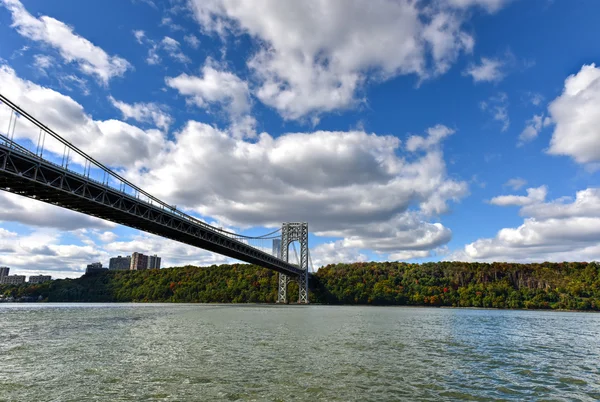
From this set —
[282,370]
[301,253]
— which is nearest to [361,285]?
[301,253]

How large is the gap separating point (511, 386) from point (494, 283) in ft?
389

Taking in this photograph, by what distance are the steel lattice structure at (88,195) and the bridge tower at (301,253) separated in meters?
43.0

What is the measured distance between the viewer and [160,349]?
17750 millimetres

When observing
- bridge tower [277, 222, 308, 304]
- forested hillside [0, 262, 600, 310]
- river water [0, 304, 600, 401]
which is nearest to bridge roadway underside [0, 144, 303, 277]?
river water [0, 304, 600, 401]

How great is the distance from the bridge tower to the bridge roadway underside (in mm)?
43098

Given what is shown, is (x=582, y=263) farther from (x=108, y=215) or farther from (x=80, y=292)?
(x=80, y=292)

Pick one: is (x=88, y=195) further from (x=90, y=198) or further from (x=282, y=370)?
(x=282, y=370)

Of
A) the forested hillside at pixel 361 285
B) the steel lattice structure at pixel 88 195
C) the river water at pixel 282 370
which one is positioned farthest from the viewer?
the forested hillside at pixel 361 285

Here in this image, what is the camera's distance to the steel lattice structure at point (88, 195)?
118 feet

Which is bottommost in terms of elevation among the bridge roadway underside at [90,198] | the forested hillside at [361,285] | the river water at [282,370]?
the river water at [282,370]

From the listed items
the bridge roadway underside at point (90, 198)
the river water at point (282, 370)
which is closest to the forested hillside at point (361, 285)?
the bridge roadway underside at point (90, 198)

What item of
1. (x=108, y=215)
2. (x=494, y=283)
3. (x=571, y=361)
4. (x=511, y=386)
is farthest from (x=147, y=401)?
(x=494, y=283)

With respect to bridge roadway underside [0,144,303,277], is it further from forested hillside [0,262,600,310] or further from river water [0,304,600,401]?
forested hillside [0,262,600,310]

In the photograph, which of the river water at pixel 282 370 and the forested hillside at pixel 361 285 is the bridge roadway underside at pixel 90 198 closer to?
the river water at pixel 282 370
